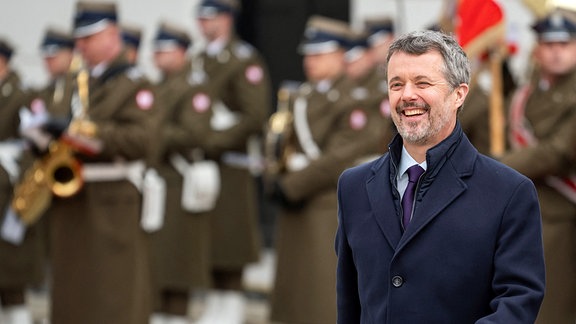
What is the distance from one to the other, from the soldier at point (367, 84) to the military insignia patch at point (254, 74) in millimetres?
831

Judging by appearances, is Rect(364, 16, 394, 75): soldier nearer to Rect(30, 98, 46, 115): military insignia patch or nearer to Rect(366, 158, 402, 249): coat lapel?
Rect(30, 98, 46, 115): military insignia patch

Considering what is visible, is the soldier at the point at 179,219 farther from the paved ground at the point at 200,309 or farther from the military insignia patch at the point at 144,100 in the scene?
the military insignia patch at the point at 144,100

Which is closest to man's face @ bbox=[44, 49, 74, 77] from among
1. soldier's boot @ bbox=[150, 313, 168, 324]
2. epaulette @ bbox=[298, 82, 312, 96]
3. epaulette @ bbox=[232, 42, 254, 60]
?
epaulette @ bbox=[232, 42, 254, 60]

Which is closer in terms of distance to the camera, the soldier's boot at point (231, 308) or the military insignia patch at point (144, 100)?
the military insignia patch at point (144, 100)

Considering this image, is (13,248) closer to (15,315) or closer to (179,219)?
(15,315)

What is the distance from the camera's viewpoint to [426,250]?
3254 millimetres

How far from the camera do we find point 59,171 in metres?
7.04

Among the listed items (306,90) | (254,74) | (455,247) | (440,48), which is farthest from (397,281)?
(254,74)

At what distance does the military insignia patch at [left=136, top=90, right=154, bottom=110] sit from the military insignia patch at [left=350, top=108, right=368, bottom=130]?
1.17m

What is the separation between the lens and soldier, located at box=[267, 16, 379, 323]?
7.58m

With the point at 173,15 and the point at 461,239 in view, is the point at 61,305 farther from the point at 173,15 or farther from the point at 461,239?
the point at 173,15

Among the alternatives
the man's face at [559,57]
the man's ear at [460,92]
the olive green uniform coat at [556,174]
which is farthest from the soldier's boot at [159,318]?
the man's ear at [460,92]

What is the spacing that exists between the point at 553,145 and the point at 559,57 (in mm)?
495

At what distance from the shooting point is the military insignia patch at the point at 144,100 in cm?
721
